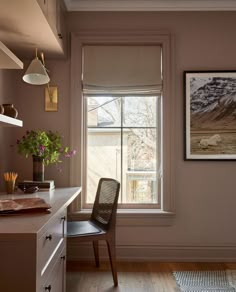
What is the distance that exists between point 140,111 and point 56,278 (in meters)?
1.88

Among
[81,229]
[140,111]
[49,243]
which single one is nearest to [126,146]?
[140,111]

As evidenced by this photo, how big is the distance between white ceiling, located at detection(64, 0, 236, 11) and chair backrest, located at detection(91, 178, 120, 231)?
5.51ft

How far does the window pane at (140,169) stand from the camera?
3.13m

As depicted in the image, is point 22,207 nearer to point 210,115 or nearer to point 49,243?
point 49,243

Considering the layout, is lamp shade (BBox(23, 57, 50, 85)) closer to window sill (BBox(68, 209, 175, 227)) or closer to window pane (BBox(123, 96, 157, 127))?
window pane (BBox(123, 96, 157, 127))

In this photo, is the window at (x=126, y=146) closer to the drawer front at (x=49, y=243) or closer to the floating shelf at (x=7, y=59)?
Result: the floating shelf at (x=7, y=59)

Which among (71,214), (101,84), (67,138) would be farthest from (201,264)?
(101,84)

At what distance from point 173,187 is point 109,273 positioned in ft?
3.21

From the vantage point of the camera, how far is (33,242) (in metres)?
1.17

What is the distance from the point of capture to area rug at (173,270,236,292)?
2.44 metres

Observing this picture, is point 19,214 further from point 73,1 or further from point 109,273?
point 73,1

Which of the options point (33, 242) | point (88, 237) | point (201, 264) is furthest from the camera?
point (201, 264)

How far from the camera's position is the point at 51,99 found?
3031mm

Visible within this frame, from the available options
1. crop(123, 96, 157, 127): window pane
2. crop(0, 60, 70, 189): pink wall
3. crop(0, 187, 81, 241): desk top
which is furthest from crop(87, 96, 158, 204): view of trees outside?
crop(0, 187, 81, 241): desk top
